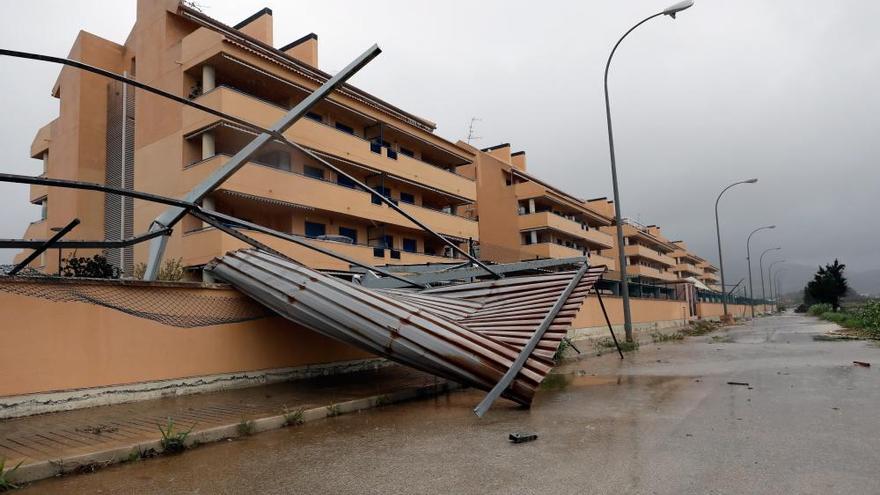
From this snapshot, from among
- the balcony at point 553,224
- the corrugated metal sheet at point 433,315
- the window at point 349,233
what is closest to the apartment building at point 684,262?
the balcony at point 553,224

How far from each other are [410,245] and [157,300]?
22.3 m

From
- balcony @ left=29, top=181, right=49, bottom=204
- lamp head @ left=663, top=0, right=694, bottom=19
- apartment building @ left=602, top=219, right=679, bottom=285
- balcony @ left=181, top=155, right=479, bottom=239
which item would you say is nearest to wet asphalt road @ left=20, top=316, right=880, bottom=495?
lamp head @ left=663, top=0, right=694, bottom=19

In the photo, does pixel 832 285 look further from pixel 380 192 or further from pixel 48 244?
pixel 48 244

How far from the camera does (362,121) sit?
28.4 meters

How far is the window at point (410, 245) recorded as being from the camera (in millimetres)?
30703

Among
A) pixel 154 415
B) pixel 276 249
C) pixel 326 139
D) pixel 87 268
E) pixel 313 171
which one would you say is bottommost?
pixel 154 415

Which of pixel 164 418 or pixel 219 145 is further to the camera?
pixel 219 145

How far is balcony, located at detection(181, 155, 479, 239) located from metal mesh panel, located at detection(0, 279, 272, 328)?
10.7 metres

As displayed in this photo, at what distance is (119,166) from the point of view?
2580 cm

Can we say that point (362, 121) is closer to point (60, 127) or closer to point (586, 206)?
point (60, 127)

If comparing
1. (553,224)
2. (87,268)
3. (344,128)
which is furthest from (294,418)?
(553,224)

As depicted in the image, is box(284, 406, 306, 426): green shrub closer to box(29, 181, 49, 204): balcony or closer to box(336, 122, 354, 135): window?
box(336, 122, 354, 135): window

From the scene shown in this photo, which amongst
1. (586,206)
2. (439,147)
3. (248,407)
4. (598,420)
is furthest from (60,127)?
(586,206)

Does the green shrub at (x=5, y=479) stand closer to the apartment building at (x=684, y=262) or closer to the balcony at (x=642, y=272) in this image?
the balcony at (x=642, y=272)
